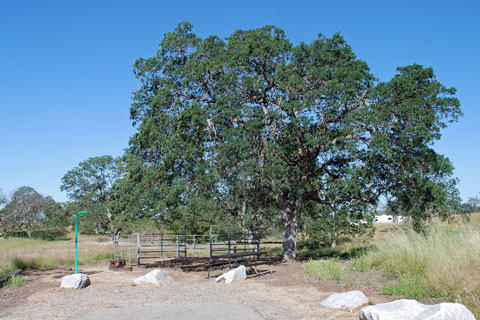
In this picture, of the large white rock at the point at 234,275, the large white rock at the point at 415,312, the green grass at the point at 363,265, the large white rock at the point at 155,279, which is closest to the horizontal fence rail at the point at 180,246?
the large white rock at the point at 234,275

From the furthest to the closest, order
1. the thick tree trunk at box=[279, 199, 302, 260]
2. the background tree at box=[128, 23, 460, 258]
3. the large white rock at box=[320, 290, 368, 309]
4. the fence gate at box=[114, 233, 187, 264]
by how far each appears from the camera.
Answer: the fence gate at box=[114, 233, 187, 264] < the thick tree trunk at box=[279, 199, 302, 260] < the background tree at box=[128, 23, 460, 258] < the large white rock at box=[320, 290, 368, 309]

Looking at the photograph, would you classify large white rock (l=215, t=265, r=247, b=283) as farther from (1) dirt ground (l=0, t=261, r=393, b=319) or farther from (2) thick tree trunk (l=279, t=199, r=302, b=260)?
(2) thick tree trunk (l=279, t=199, r=302, b=260)

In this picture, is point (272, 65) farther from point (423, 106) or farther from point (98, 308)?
point (98, 308)

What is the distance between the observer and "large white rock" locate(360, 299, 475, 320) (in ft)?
18.4

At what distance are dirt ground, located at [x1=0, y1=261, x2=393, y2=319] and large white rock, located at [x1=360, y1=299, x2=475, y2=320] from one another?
872 millimetres

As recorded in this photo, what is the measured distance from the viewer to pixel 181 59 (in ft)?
60.3

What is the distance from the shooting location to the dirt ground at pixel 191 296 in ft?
26.2

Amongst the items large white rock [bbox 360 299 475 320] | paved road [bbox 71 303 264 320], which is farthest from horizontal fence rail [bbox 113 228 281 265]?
large white rock [bbox 360 299 475 320]

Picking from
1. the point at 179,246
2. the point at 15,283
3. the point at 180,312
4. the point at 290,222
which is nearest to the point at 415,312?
the point at 180,312

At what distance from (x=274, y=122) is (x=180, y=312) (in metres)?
10.4

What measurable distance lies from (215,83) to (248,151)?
11.8 feet

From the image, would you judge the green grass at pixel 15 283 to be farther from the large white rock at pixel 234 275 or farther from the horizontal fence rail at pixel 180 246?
the large white rock at pixel 234 275

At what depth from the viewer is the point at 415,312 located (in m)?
5.97

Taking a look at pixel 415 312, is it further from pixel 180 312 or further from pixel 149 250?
pixel 149 250
